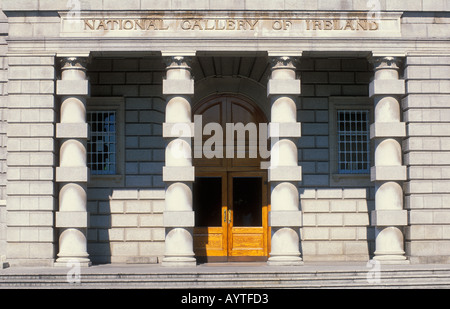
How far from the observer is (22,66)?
24203 millimetres

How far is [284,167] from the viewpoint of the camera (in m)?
23.8

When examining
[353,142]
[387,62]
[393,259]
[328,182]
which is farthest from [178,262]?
[387,62]

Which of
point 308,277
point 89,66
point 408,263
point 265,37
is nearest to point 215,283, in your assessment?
point 308,277

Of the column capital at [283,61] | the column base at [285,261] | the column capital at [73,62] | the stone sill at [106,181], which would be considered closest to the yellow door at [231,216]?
the stone sill at [106,181]

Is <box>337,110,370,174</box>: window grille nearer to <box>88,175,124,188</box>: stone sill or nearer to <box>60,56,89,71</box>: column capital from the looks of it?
<box>88,175,124,188</box>: stone sill

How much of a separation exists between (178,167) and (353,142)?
6.69m

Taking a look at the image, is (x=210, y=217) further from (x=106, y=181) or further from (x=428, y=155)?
(x=428, y=155)

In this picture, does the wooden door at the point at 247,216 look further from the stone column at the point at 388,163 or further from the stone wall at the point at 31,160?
the stone wall at the point at 31,160

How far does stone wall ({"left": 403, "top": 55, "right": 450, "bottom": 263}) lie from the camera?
2398 centimetres

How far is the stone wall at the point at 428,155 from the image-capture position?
24.0 meters

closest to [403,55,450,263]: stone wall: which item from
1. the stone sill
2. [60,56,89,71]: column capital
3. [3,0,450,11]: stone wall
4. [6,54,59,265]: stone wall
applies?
[3,0,450,11]: stone wall

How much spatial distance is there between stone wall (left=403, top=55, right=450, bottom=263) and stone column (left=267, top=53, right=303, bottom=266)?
3408mm

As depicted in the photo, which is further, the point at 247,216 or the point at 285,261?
the point at 247,216

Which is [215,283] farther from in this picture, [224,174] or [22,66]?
[22,66]
